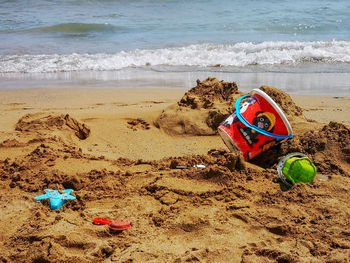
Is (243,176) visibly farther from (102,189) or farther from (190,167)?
(102,189)

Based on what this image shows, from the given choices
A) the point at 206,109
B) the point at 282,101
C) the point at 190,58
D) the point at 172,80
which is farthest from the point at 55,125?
the point at 190,58

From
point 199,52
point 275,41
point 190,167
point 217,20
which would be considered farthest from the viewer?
point 217,20

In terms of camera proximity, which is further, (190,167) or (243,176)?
(190,167)

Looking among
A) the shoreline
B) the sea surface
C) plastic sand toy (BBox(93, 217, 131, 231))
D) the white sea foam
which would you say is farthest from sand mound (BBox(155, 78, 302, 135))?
the white sea foam

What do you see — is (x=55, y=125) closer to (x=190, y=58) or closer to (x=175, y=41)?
(x=190, y=58)

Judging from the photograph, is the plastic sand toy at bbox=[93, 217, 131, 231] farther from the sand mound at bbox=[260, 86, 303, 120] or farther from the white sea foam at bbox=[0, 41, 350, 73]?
the white sea foam at bbox=[0, 41, 350, 73]

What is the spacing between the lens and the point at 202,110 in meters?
4.15

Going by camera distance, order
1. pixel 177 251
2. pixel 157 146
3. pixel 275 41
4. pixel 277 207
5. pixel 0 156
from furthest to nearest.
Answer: pixel 275 41, pixel 157 146, pixel 0 156, pixel 277 207, pixel 177 251

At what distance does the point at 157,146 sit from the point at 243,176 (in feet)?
4.34

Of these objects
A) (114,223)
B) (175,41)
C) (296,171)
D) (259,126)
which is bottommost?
(114,223)

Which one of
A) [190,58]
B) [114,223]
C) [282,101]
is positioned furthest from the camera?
[190,58]

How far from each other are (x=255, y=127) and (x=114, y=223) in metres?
1.39

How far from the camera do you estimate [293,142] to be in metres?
3.06

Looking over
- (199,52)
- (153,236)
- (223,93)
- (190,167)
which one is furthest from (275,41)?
(153,236)
